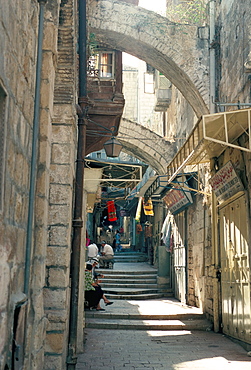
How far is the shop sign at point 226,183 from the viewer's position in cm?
792

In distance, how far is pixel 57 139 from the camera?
5484mm

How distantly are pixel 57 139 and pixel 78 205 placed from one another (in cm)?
105

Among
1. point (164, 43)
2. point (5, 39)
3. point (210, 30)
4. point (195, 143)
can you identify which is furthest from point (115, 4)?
point (5, 39)

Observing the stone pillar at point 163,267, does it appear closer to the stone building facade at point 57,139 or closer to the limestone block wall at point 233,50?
the stone building facade at point 57,139

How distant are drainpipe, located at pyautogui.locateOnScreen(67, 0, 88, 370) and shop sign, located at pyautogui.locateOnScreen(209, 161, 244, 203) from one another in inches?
115

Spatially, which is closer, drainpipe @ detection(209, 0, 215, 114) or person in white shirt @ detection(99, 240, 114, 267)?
drainpipe @ detection(209, 0, 215, 114)

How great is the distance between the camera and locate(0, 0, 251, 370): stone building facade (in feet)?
9.47

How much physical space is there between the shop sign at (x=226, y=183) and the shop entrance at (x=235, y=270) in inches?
6.9

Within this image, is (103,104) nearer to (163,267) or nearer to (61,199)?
(61,199)

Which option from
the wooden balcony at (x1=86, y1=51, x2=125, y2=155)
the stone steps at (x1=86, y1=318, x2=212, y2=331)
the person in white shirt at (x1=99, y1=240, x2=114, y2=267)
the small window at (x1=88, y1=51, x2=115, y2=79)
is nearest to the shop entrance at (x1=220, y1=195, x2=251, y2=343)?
the stone steps at (x1=86, y1=318, x2=212, y2=331)

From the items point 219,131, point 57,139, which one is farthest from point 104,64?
point 57,139

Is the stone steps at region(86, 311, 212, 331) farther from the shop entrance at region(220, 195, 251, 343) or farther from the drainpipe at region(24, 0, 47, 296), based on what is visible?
the drainpipe at region(24, 0, 47, 296)

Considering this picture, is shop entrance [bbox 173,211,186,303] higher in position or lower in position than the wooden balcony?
lower

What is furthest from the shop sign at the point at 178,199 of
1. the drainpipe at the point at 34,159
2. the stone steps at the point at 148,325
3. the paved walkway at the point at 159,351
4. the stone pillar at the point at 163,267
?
the drainpipe at the point at 34,159
